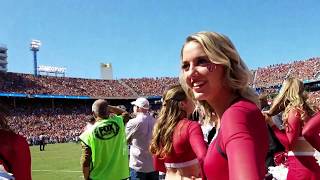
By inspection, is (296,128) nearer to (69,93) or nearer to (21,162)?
(21,162)

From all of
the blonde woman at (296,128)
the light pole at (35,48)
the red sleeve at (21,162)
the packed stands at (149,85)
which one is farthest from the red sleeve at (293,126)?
the light pole at (35,48)

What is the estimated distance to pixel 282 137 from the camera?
497cm

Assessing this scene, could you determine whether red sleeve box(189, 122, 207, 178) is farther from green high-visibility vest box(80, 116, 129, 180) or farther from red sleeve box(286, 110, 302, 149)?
green high-visibility vest box(80, 116, 129, 180)

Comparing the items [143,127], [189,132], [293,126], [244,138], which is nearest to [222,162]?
[244,138]

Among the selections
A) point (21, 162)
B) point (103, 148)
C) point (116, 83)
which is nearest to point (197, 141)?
point (21, 162)

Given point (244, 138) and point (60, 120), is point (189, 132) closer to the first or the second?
point (244, 138)

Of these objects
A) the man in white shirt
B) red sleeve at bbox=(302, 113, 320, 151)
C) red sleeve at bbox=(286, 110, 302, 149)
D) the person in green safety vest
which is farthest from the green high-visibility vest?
red sleeve at bbox=(302, 113, 320, 151)

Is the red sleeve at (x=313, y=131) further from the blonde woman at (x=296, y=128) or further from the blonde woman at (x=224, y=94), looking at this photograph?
the blonde woman at (x=224, y=94)

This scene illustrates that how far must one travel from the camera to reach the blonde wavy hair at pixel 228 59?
205 cm

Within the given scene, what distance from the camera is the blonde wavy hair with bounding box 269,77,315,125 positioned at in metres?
4.68

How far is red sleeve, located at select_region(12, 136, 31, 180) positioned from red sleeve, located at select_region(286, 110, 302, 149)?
2.84 meters

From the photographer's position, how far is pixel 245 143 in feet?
5.43

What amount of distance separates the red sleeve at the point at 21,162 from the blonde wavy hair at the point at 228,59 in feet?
4.17

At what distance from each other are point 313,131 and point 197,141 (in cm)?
147
